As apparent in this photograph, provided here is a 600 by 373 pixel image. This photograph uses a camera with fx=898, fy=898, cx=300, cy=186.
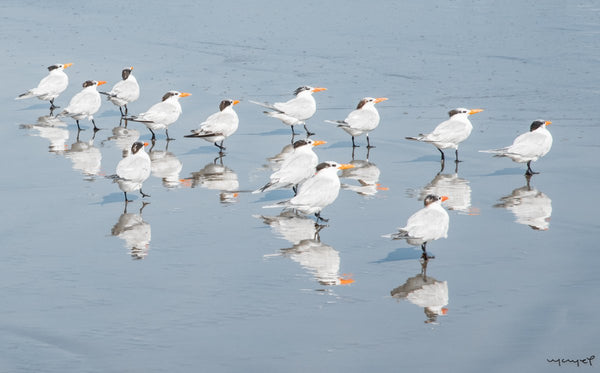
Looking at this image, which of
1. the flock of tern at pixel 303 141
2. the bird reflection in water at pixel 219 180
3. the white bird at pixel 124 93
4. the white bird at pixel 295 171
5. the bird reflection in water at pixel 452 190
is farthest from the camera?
the white bird at pixel 124 93

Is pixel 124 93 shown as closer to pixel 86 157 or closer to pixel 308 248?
pixel 86 157

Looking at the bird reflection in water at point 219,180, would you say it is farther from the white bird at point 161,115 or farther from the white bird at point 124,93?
the white bird at point 124,93

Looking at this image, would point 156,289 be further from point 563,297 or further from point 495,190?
point 495,190

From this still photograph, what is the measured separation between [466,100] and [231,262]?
11.3 metres

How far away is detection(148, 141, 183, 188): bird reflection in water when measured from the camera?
14.2 m

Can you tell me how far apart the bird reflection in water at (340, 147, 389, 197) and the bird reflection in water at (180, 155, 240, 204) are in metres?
1.75

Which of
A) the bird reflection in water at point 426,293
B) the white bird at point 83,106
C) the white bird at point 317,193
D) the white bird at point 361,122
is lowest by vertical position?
the bird reflection in water at point 426,293

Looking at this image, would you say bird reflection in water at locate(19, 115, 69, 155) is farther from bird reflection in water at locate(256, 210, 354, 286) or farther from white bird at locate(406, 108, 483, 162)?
white bird at locate(406, 108, 483, 162)

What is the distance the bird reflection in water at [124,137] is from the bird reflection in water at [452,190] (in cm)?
565

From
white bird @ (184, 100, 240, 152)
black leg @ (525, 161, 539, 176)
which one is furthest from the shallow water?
white bird @ (184, 100, 240, 152)

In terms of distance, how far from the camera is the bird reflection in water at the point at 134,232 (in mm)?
10812

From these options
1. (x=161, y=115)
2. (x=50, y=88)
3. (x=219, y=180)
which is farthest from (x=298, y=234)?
(x=50, y=88)

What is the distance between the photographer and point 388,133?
57.6ft

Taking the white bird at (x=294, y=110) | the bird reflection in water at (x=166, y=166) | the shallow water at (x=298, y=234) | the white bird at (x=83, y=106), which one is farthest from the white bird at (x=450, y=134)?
the white bird at (x=83, y=106)
